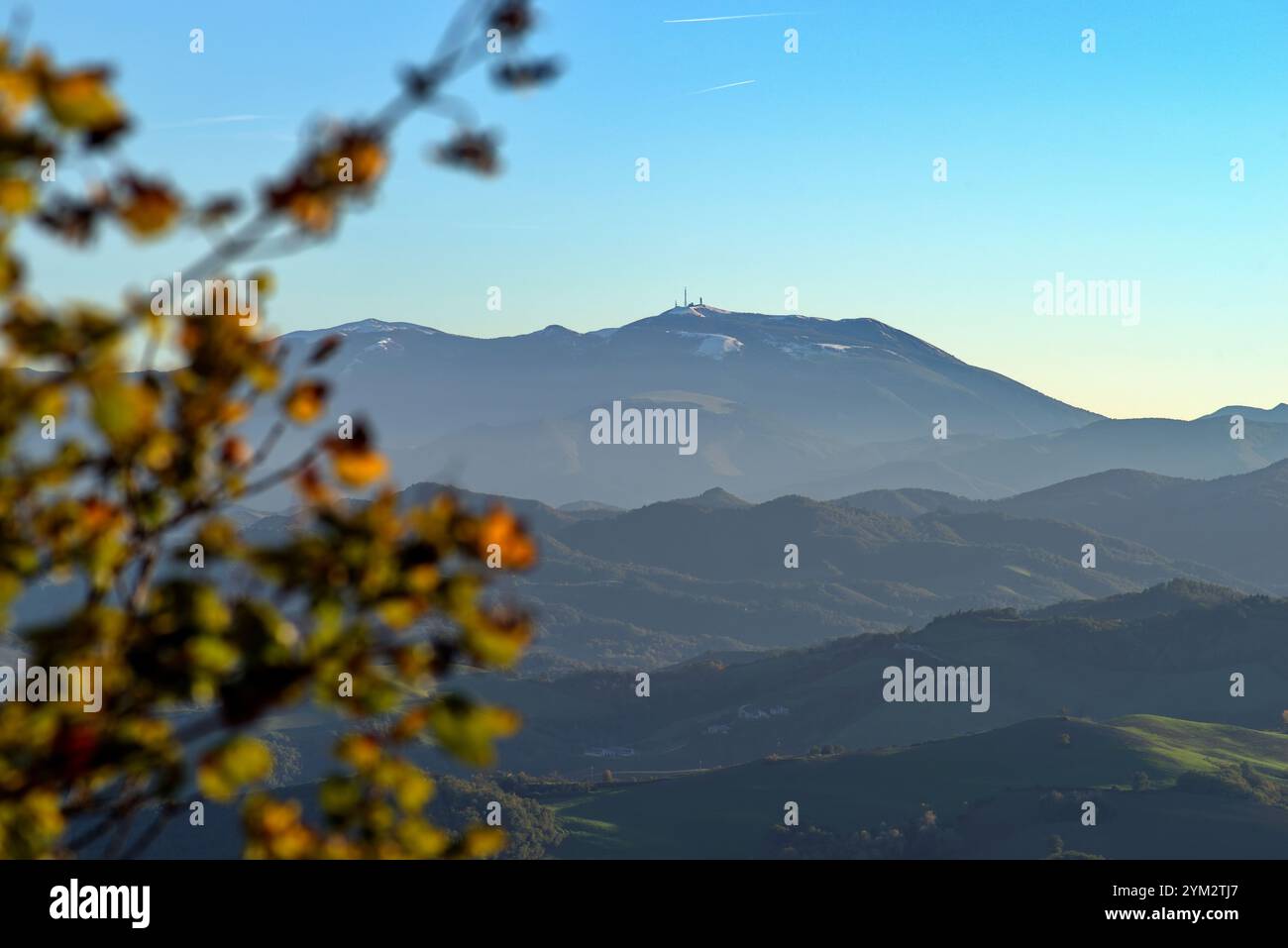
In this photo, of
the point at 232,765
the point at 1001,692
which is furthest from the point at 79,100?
the point at 1001,692

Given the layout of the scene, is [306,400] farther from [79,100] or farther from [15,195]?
[79,100]

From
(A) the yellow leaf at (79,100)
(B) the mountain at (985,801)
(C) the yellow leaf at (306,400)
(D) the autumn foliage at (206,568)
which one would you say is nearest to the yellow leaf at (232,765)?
(D) the autumn foliage at (206,568)

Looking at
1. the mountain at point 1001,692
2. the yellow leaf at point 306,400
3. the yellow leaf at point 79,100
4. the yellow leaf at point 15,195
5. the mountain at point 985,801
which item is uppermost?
the yellow leaf at point 79,100

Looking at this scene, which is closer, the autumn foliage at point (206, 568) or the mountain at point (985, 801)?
the autumn foliage at point (206, 568)

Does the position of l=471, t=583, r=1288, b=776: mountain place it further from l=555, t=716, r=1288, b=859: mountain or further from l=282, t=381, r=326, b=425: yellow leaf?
l=282, t=381, r=326, b=425: yellow leaf

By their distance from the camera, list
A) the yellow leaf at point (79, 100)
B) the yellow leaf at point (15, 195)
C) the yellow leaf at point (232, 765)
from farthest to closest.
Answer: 1. the yellow leaf at point (232, 765)
2. the yellow leaf at point (15, 195)
3. the yellow leaf at point (79, 100)

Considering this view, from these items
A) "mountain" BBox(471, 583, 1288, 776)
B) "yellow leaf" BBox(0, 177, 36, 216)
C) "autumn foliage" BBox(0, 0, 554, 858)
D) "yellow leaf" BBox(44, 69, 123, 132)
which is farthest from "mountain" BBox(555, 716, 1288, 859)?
"yellow leaf" BBox(44, 69, 123, 132)

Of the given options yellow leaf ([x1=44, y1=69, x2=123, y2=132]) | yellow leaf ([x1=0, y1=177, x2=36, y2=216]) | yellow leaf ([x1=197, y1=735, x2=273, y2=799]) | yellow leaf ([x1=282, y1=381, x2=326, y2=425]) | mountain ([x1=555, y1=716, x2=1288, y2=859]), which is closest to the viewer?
yellow leaf ([x1=44, y1=69, x2=123, y2=132])

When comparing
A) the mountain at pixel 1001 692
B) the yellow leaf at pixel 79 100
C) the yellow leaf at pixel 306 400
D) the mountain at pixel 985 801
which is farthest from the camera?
the mountain at pixel 1001 692

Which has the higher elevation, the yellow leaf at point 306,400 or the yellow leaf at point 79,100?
the yellow leaf at point 79,100

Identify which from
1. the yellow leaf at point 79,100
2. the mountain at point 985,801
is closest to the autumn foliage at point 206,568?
the yellow leaf at point 79,100

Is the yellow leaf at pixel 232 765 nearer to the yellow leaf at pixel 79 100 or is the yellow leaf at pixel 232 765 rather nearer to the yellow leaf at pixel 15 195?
the yellow leaf at pixel 15 195

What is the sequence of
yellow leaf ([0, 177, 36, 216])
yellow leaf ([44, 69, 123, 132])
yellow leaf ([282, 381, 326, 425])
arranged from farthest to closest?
yellow leaf ([282, 381, 326, 425])
yellow leaf ([0, 177, 36, 216])
yellow leaf ([44, 69, 123, 132])
